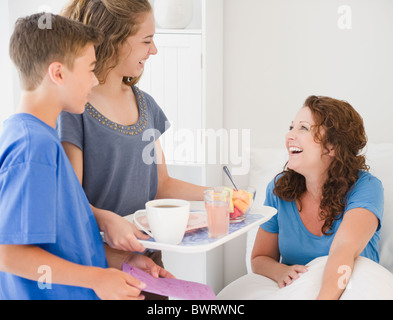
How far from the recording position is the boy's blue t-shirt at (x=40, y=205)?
0.84m

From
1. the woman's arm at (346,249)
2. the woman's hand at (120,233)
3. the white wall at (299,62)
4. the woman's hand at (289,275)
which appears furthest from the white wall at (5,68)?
the woman's arm at (346,249)

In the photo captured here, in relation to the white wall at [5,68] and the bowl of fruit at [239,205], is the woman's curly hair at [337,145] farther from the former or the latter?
the white wall at [5,68]

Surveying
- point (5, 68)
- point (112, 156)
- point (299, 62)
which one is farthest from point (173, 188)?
point (5, 68)

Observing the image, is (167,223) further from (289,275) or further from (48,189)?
(289,275)

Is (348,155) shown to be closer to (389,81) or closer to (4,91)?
(389,81)

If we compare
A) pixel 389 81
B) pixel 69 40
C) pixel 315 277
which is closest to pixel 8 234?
pixel 69 40

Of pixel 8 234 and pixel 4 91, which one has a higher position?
pixel 4 91

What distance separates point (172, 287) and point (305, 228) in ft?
2.11

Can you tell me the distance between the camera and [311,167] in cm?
155

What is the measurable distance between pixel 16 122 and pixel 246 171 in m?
1.49

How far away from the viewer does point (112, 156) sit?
1.19m
